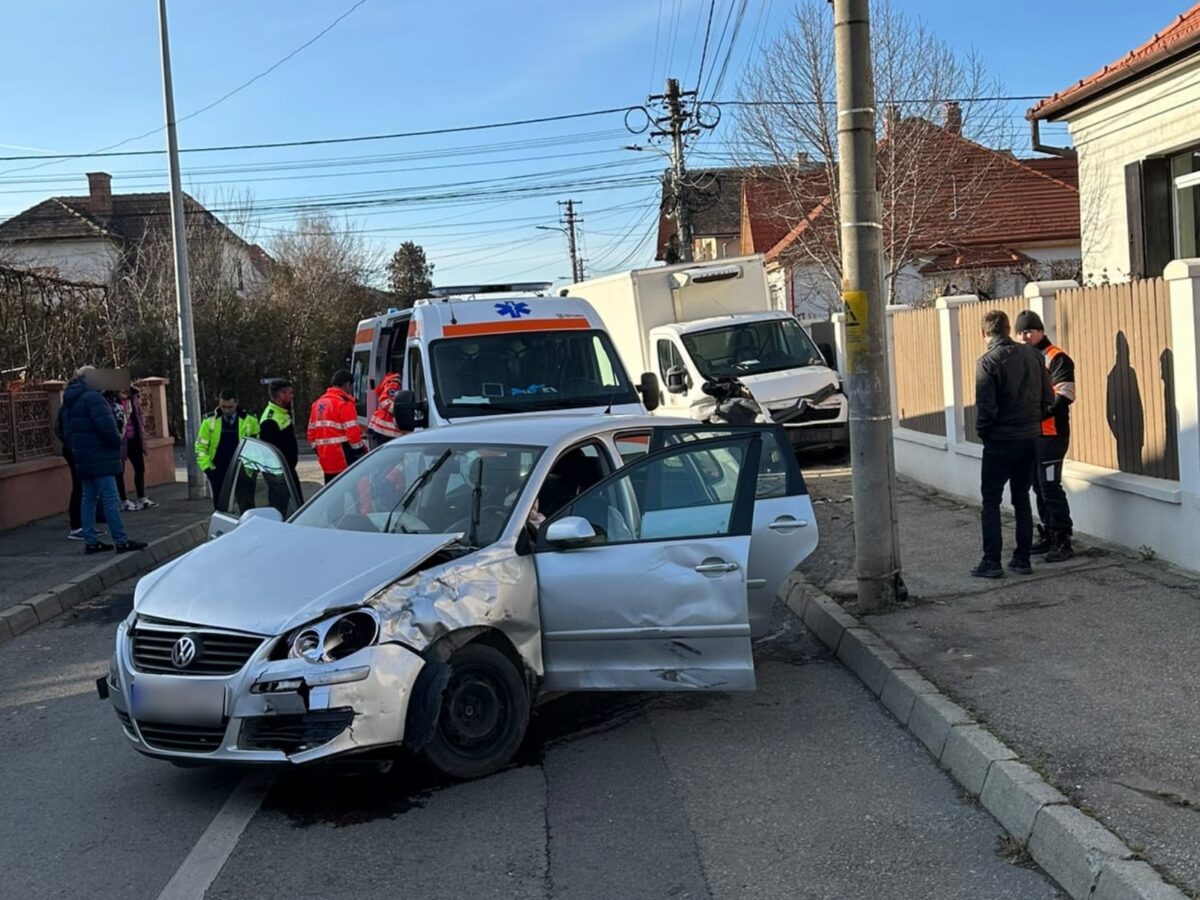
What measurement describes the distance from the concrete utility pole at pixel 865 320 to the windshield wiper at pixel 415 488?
288 cm

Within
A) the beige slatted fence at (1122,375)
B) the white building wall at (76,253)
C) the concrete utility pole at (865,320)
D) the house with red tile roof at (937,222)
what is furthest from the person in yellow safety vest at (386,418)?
the white building wall at (76,253)

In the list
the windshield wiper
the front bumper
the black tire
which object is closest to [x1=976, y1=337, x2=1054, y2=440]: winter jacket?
the windshield wiper

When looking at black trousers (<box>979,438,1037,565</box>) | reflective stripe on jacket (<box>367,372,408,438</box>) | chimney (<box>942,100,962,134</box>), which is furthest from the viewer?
chimney (<box>942,100,962,134</box>)

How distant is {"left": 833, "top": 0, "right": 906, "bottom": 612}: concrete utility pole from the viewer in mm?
7582

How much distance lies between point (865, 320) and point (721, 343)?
980 cm

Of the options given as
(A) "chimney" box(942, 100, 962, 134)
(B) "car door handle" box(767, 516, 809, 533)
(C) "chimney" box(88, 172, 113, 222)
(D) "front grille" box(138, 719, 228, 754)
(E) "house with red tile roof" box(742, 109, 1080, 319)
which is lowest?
(D) "front grille" box(138, 719, 228, 754)

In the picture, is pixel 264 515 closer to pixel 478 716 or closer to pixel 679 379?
pixel 478 716

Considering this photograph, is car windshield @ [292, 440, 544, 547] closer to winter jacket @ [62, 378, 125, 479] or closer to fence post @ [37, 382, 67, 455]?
winter jacket @ [62, 378, 125, 479]

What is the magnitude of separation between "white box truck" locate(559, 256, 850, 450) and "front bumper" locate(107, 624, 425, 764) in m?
11.9

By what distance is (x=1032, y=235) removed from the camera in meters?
28.4

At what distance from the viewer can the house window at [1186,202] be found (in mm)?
13344

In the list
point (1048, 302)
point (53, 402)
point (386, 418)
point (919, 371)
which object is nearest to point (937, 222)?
point (919, 371)

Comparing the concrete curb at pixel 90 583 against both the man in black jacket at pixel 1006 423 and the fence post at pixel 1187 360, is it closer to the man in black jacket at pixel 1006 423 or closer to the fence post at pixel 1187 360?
the man in black jacket at pixel 1006 423

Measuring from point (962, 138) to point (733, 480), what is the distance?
67.9 ft
